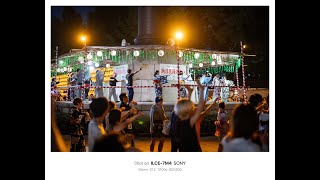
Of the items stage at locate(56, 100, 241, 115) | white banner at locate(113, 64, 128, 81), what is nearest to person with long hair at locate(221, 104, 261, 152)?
stage at locate(56, 100, 241, 115)

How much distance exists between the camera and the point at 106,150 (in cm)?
448

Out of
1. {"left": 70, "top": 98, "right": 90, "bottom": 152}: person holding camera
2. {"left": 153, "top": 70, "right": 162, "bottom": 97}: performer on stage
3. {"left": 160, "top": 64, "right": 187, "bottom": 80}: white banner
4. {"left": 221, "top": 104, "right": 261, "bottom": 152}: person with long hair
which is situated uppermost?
{"left": 160, "top": 64, "right": 187, "bottom": 80}: white banner

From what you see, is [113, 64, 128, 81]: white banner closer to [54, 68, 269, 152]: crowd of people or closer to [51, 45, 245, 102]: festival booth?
[51, 45, 245, 102]: festival booth

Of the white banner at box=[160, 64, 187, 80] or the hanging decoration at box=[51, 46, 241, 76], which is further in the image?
the white banner at box=[160, 64, 187, 80]

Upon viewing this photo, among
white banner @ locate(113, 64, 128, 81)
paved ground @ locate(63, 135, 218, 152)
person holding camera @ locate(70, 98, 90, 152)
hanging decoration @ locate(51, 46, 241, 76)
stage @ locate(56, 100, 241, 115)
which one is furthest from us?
white banner @ locate(113, 64, 128, 81)

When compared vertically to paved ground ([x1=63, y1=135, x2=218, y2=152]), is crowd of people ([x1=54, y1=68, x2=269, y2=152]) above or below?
above

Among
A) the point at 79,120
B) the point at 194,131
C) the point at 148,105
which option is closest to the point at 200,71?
the point at 148,105

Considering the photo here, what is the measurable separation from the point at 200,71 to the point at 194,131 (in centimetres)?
1661

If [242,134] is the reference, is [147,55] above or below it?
above

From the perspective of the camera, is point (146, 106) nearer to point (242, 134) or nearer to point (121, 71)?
point (121, 71)

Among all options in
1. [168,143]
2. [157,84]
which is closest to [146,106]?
[157,84]

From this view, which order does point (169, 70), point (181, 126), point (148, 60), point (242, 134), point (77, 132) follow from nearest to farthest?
1. point (242, 134)
2. point (181, 126)
3. point (77, 132)
4. point (148, 60)
5. point (169, 70)

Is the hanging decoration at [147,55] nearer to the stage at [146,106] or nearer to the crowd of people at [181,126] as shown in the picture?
the stage at [146,106]
